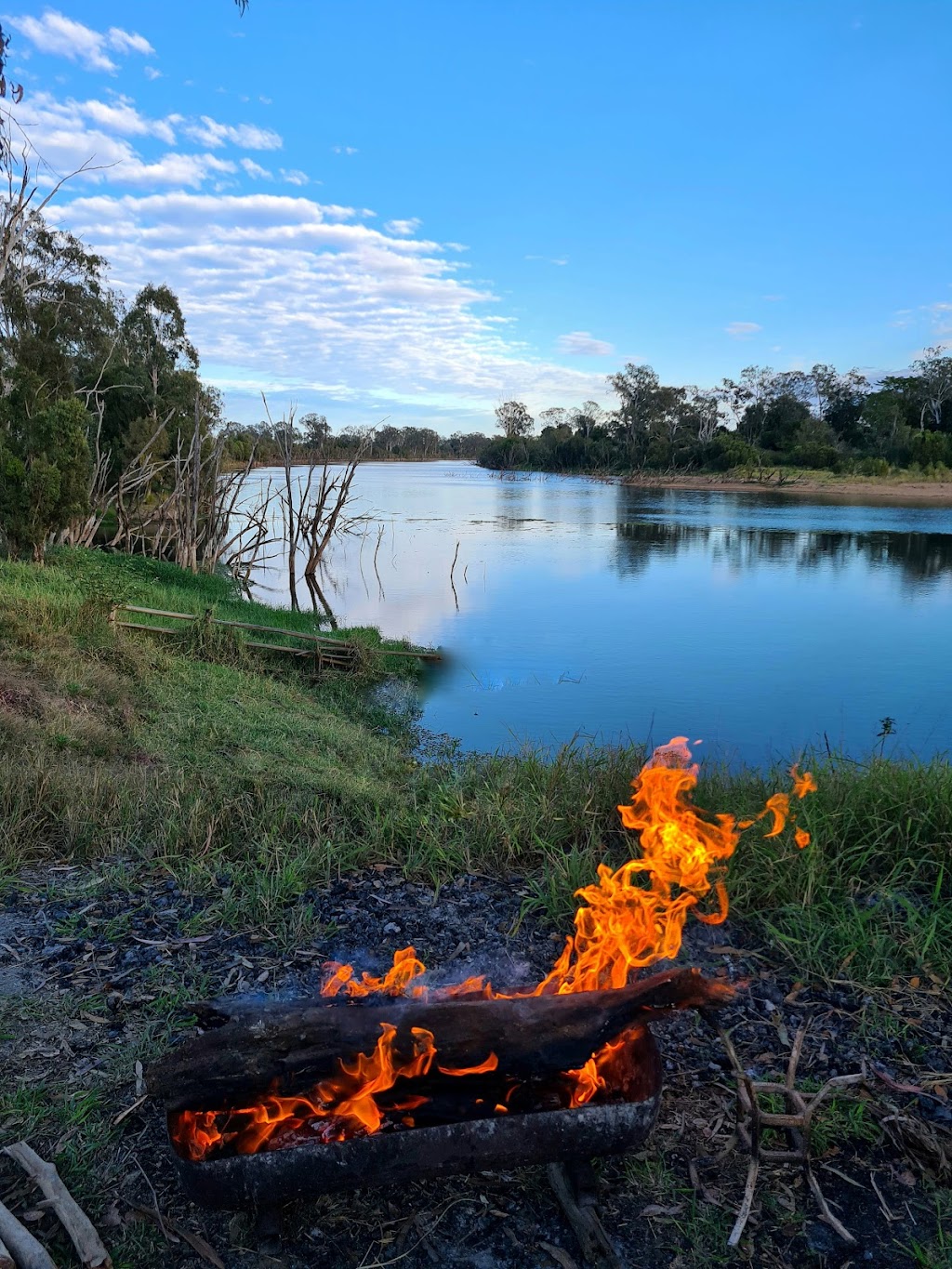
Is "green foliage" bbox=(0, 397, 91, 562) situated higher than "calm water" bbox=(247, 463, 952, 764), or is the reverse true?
"green foliage" bbox=(0, 397, 91, 562)

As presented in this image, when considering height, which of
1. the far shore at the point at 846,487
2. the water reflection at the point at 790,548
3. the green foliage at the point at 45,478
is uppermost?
the far shore at the point at 846,487

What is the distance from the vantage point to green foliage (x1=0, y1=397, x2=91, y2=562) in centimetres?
1307

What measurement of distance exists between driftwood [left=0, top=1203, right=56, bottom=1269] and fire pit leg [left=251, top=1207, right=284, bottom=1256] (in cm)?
52

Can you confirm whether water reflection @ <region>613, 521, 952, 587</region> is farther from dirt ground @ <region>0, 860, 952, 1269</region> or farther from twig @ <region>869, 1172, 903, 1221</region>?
twig @ <region>869, 1172, 903, 1221</region>

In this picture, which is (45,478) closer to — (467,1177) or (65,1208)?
(65,1208)

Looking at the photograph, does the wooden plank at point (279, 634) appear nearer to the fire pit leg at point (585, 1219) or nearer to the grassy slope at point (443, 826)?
the grassy slope at point (443, 826)

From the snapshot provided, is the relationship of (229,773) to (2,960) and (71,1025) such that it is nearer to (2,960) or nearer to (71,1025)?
(2,960)

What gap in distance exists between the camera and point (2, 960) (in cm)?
357

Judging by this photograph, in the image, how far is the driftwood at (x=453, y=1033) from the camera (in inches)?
94.7

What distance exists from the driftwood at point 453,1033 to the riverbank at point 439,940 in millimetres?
407

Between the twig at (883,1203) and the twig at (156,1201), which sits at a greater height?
the twig at (156,1201)

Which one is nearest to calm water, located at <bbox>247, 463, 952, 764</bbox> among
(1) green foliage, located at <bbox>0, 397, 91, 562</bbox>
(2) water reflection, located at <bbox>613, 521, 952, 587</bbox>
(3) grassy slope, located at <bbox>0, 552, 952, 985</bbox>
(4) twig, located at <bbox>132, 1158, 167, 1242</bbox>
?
(2) water reflection, located at <bbox>613, 521, 952, 587</bbox>

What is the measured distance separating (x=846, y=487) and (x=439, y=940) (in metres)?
60.8

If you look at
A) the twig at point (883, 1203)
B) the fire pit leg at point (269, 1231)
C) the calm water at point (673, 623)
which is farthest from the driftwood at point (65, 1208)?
the calm water at point (673, 623)
